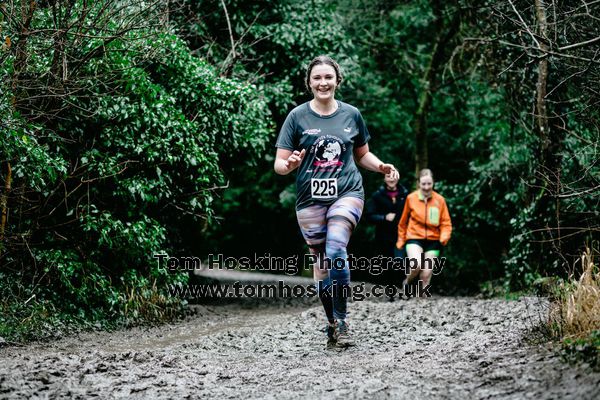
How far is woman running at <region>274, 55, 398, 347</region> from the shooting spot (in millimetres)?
6054

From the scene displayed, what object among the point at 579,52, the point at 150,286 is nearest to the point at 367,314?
the point at 150,286

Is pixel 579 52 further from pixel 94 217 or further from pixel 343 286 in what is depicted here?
pixel 94 217

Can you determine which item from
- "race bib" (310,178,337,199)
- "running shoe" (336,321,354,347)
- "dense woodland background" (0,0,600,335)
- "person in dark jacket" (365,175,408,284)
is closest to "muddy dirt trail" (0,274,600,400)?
"running shoe" (336,321,354,347)

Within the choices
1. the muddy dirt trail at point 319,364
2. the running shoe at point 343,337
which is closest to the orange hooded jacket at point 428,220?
the muddy dirt trail at point 319,364

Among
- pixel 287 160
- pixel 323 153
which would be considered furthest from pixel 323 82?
pixel 287 160

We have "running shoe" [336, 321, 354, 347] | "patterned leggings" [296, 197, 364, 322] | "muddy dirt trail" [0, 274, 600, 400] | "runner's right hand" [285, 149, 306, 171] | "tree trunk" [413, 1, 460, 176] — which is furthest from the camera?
"tree trunk" [413, 1, 460, 176]

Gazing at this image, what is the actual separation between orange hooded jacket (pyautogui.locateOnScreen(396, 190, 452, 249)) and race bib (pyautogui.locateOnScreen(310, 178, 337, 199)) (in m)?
4.38

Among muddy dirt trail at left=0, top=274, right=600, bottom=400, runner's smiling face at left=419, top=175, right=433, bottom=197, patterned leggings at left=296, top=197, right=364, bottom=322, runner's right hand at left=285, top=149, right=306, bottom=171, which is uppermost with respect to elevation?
runner's smiling face at left=419, top=175, right=433, bottom=197

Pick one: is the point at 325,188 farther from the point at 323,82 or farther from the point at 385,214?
the point at 385,214

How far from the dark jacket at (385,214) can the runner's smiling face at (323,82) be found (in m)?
5.69

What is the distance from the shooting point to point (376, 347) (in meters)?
6.37

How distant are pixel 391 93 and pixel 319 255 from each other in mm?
13521

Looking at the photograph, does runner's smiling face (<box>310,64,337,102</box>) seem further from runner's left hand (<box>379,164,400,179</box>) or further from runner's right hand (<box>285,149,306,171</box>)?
runner's left hand (<box>379,164,400,179</box>)

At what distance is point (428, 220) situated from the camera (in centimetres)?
1020
